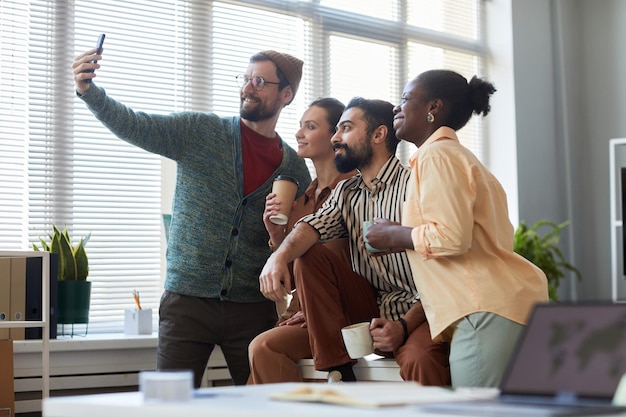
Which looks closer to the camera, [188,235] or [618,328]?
[618,328]

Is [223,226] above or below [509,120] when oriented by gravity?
below

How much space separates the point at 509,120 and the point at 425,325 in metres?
3.73

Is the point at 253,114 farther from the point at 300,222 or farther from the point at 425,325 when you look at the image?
the point at 425,325

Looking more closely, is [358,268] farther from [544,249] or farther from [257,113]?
[544,249]

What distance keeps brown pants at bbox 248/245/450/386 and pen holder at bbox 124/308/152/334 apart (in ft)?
4.16

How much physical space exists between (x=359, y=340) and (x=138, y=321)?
1.66 meters

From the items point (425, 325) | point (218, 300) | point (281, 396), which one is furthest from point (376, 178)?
point (281, 396)

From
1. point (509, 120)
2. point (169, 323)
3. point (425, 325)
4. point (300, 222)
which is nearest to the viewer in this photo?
point (425, 325)

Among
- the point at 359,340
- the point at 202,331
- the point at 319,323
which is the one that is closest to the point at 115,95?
the point at 202,331

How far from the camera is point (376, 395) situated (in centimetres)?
115

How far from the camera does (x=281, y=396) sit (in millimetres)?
1163

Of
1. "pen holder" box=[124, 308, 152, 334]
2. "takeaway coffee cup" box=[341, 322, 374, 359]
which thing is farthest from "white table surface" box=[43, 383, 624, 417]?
"pen holder" box=[124, 308, 152, 334]

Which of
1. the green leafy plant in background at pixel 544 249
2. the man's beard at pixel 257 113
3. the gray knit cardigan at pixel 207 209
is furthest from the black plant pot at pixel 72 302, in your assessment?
the green leafy plant in background at pixel 544 249

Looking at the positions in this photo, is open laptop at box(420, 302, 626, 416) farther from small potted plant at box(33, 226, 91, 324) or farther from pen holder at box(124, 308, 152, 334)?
pen holder at box(124, 308, 152, 334)
